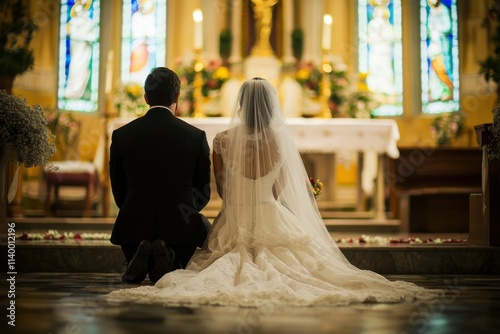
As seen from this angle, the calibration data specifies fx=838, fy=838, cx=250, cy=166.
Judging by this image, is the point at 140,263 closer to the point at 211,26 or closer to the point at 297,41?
the point at 297,41

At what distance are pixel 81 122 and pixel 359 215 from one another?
16.3ft

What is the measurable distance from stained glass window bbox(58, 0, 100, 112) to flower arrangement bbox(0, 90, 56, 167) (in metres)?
7.64

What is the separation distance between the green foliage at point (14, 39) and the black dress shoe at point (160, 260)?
18.7 feet

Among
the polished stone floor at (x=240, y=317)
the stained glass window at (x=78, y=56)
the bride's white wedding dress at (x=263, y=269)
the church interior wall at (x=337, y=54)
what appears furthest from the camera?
the stained glass window at (x=78, y=56)

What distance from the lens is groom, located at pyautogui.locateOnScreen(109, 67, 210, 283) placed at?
495cm

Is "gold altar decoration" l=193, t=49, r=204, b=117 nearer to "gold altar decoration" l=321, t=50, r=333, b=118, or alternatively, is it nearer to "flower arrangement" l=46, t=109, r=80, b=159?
"gold altar decoration" l=321, t=50, r=333, b=118

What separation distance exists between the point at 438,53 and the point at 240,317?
11.0 m

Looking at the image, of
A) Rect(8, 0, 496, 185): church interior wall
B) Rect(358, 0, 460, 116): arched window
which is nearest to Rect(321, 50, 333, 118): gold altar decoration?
Rect(8, 0, 496, 185): church interior wall

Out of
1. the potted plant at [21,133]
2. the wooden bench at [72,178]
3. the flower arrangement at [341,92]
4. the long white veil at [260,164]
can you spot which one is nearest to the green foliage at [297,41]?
the flower arrangement at [341,92]

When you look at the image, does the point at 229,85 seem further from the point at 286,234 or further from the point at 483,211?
the point at 286,234

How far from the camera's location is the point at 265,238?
505 cm

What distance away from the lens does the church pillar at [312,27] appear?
12.6 metres

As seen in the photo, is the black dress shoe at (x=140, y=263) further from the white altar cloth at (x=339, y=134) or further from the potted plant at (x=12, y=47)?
the potted plant at (x=12, y=47)

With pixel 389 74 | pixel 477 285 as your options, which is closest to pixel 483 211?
pixel 477 285
